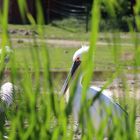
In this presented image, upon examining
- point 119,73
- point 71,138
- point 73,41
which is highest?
point 119,73

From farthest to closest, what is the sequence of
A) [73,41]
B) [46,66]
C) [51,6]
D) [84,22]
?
[51,6], [84,22], [73,41], [46,66]

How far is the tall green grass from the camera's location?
2164 millimetres

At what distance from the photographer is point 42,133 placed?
86.4 inches

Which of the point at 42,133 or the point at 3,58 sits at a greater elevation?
the point at 3,58

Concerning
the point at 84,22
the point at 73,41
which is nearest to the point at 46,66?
the point at 73,41

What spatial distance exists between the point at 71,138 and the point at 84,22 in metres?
23.2

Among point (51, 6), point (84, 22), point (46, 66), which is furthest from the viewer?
point (51, 6)

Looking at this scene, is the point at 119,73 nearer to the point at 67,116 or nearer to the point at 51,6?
the point at 67,116

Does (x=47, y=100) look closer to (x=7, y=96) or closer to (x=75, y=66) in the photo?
(x=7, y=96)

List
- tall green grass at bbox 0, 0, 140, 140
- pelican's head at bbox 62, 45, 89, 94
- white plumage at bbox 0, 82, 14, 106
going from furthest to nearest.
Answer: pelican's head at bbox 62, 45, 89, 94, white plumage at bbox 0, 82, 14, 106, tall green grass at bbox 0, 0, 140, 140

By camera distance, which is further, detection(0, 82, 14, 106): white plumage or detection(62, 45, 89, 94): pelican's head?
detection(62, 45, 89, 94): pelican's head

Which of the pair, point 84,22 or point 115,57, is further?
point 84,22

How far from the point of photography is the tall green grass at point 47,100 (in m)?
2.16

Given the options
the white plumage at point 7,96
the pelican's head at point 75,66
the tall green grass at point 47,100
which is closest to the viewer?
the tall green grass at point 47,100
